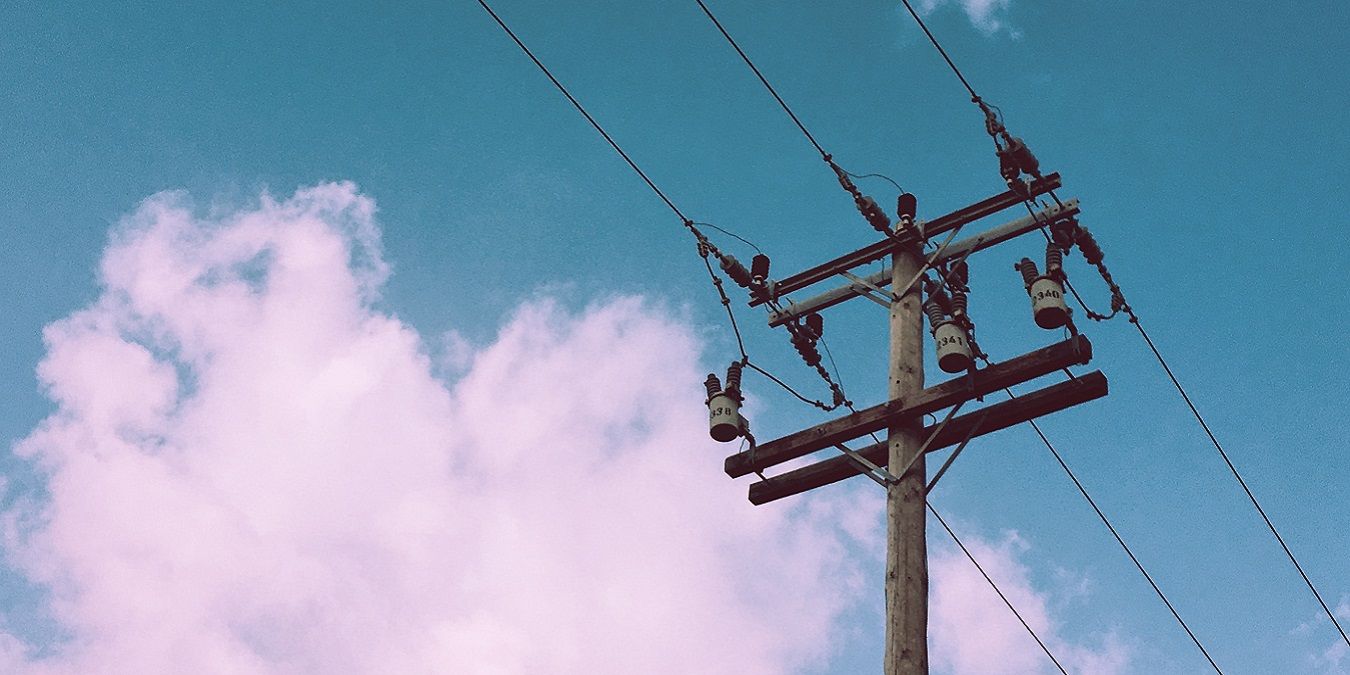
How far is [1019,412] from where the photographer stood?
8.36 metres

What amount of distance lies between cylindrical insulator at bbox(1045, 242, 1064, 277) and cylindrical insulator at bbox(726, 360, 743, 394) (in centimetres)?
223

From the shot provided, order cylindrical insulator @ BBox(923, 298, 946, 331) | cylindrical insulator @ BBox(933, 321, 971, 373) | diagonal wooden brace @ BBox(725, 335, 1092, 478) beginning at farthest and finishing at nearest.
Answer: cylindrical insulator @ BBox(923, 298, 946, 331)
cylindrical insulator @ BBox(933, 321, 971, 373)
diagonal wooden brace @ BBox(725, 335, 1092, 478)

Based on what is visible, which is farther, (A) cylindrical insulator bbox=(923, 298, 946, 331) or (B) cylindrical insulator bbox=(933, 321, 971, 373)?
(A) cylindrical insulator bbox=(923, 298, 946, 331)

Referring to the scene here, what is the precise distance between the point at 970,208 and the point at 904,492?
250 centimetres

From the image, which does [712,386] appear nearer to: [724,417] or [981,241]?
[724,417]

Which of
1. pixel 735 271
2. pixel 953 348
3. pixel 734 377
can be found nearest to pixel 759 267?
pixel 735 271

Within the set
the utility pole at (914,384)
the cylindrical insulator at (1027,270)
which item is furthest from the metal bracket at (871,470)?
the cylindrical insulator at (1027,270)

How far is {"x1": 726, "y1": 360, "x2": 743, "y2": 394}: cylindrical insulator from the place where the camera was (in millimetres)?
9297

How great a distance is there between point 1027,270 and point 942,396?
1123mm

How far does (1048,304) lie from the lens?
27.6ft

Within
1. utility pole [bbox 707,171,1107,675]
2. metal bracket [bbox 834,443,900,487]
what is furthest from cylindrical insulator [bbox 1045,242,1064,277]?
metal bracket [bbox 834,443,900,487]

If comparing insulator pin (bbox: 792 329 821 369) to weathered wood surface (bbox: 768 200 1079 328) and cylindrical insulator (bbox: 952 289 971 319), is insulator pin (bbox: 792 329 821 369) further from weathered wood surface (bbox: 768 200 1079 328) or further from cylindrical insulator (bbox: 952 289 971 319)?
cylindrical insulator (bbox: 952 289 971 319)

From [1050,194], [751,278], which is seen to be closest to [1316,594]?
[1050,194]

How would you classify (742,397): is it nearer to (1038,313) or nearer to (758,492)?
(758,492)
